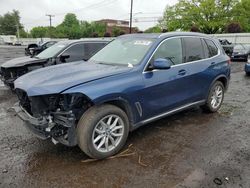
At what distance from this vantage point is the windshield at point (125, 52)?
13.8ft

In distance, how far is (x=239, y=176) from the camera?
3.22 meters

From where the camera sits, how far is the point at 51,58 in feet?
25.4

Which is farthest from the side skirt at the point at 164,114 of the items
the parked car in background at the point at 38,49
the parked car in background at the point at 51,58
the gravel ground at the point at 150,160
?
the parked car in background at the point at 38,49

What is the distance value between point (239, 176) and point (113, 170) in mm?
1623

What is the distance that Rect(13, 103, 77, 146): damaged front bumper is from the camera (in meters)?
3.30

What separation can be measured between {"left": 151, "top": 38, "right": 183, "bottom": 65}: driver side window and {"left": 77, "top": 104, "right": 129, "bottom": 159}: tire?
1.23 m

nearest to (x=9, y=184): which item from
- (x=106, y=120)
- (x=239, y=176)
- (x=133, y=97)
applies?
(x=106, y=120)

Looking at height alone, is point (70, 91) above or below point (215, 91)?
above

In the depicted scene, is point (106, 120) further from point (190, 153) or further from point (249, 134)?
point (249, 134)

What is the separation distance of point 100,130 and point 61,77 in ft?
3.09

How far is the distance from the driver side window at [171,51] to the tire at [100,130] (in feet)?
4.04

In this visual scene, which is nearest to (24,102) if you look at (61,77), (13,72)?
(61,77)

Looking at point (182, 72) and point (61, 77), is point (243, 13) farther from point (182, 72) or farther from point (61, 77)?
point (61, 77)

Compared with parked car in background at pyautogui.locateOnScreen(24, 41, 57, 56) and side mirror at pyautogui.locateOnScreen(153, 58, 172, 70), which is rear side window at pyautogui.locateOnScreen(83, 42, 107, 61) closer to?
parked car in background at pyautogui.locateOnScreen(24, 41, 57, 56)
